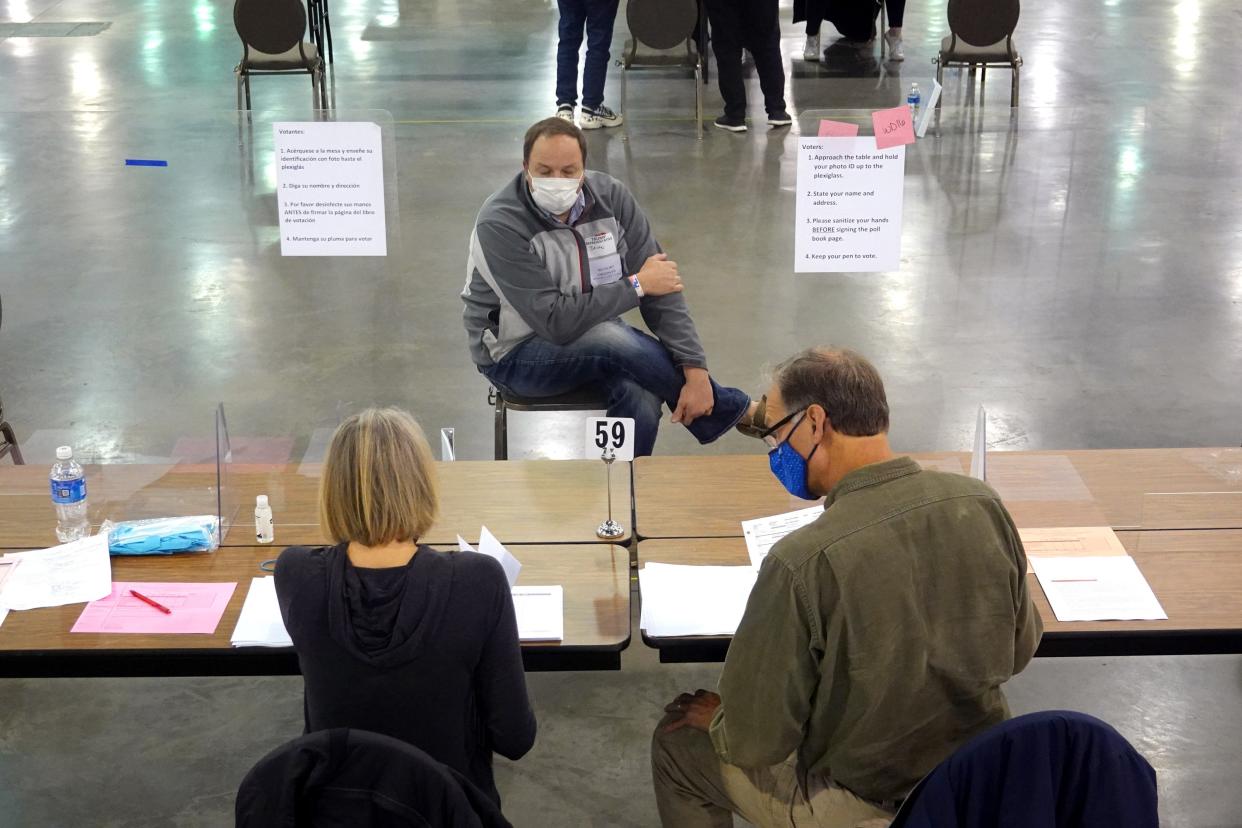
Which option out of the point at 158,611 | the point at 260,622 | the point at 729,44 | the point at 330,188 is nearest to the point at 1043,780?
the point at 260,622

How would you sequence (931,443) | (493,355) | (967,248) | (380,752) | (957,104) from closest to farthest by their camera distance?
(380,752), (493,355), (931,443), (967,248), (957,104)

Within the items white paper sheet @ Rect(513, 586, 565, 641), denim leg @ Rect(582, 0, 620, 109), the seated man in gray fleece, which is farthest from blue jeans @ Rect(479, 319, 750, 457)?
denim leg @ Rect(582, 0, 620, 109)

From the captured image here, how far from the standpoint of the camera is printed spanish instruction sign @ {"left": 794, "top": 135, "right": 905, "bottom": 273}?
345 cm

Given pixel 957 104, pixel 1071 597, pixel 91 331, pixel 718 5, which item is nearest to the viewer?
pixel 1071 597

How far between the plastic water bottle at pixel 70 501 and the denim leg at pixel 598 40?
5.56 m

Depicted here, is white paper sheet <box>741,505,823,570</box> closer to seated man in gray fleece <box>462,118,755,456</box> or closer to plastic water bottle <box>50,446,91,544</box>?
seated man in gray fleece <box>462,118,755,456</box>

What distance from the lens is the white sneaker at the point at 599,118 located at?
7977 millimetres

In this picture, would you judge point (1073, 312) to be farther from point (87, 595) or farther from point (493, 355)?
point (87, 595)

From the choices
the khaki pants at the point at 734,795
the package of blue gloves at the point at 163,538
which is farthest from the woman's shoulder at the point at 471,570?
the package of blue gloves at the point at 163,538

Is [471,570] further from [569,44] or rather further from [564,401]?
[569,44]

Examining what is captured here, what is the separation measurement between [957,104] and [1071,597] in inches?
254

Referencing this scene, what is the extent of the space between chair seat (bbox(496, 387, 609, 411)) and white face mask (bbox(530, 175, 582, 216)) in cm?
56

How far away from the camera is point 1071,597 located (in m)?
2.51

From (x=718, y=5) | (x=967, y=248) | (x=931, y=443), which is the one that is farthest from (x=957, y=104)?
(x=931, y=443)
